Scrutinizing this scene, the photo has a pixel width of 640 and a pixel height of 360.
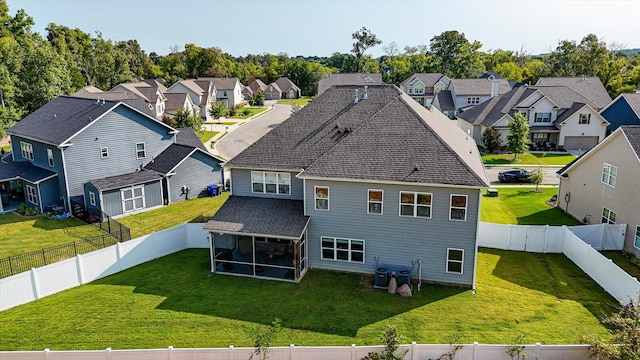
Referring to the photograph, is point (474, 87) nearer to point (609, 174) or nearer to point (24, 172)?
point (609, 174)

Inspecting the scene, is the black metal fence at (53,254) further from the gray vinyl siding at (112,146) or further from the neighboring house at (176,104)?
the neighboring house at (176,104)

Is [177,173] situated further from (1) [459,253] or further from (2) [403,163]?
(1) [459,253]

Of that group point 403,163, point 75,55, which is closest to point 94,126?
point 403,163

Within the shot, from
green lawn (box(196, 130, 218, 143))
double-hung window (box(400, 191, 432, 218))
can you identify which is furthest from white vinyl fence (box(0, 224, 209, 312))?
green lawn (box(196, 130, 218, 143))

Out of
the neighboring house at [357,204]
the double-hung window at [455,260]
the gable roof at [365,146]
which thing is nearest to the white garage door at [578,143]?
the gable roof at [365,146]

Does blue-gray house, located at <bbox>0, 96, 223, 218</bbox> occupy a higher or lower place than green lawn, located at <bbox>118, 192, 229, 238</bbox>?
higher

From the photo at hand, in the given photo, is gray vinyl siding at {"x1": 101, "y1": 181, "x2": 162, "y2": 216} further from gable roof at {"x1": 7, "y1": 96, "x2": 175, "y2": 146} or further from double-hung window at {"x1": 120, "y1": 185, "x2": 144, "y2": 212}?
gable roof at {"x1": 7, "y1": 96, "x2": 175, "y2": 146}
